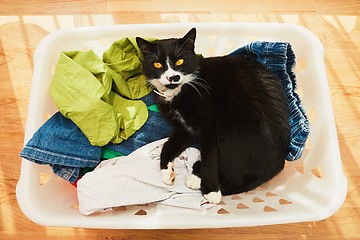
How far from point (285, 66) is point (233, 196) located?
0.48 metres

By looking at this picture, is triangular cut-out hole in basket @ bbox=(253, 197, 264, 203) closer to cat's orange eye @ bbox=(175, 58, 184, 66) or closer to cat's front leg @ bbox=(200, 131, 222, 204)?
cat's front leg @ bbox=(200, 131, 222, 204)

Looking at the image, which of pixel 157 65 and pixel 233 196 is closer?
pixel 157 65

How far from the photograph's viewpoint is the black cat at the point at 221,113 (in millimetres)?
1156

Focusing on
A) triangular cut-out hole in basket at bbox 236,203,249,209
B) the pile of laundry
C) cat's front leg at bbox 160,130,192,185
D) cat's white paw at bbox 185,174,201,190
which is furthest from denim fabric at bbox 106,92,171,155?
triangular cut-out hole in basket at bbox 236,203,249,209

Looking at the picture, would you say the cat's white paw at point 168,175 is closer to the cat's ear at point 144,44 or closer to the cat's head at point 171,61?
the cat's head at point 171,61

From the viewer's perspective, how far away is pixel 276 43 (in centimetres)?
131

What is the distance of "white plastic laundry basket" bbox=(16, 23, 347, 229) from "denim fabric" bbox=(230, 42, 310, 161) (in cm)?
5

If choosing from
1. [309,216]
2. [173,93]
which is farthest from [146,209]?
[309,216]

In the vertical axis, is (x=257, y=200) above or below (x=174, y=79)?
below

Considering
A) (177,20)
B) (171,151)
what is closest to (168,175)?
(171,151)

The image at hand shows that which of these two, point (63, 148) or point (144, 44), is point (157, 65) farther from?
point (63, 148)

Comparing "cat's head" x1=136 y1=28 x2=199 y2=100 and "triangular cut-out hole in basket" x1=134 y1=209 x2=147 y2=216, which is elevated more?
"cat's head" x1=136 y1=28 x2=199 y2=100

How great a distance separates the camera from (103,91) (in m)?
1.28

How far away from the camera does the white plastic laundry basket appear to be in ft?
3.55
